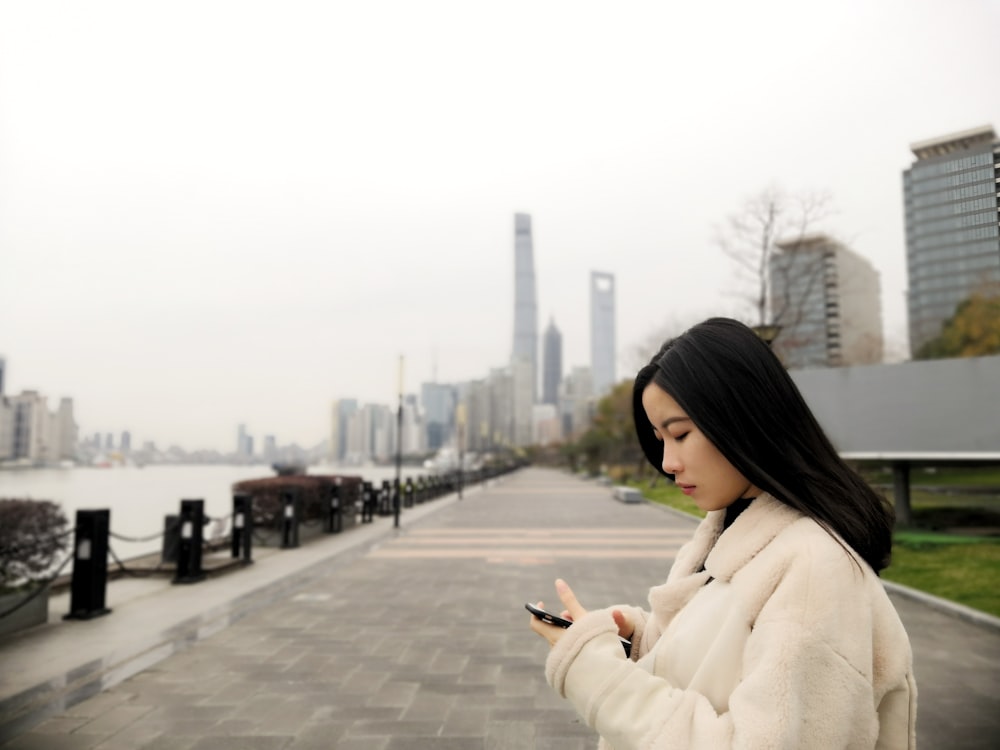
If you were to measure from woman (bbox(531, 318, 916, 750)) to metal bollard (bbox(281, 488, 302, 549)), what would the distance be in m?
11.9

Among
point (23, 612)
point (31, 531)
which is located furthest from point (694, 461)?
point (31, 531)

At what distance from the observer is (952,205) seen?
3105 mm

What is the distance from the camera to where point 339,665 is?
533 cm

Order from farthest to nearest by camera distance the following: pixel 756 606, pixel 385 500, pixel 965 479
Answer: pixel 965 479, pixel 385 500, pixel 756 606

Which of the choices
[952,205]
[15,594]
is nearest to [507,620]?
[15,594]

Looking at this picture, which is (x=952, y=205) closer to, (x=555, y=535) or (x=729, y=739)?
(x=729, y=739)

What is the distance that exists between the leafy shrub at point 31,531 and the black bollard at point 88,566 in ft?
0.83

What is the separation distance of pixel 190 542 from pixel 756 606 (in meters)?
8.98

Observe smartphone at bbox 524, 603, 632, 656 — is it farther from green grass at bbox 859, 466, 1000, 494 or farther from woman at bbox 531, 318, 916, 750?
green grass at bbox 859, 466, 1000, 494

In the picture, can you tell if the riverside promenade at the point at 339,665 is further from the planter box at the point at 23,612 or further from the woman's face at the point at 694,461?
the woman's face at the point at 694,461

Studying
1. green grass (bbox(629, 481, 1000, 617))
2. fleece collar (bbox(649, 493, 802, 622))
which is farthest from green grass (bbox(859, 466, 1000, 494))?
fleece collar (bbox(649, 493, 802, 622))

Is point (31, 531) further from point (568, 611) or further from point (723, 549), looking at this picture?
point (723, 549)

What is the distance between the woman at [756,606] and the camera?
113 cm

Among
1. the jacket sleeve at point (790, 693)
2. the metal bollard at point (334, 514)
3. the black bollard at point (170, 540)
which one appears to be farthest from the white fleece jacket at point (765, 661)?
the metal bollard at point (334, 514)
